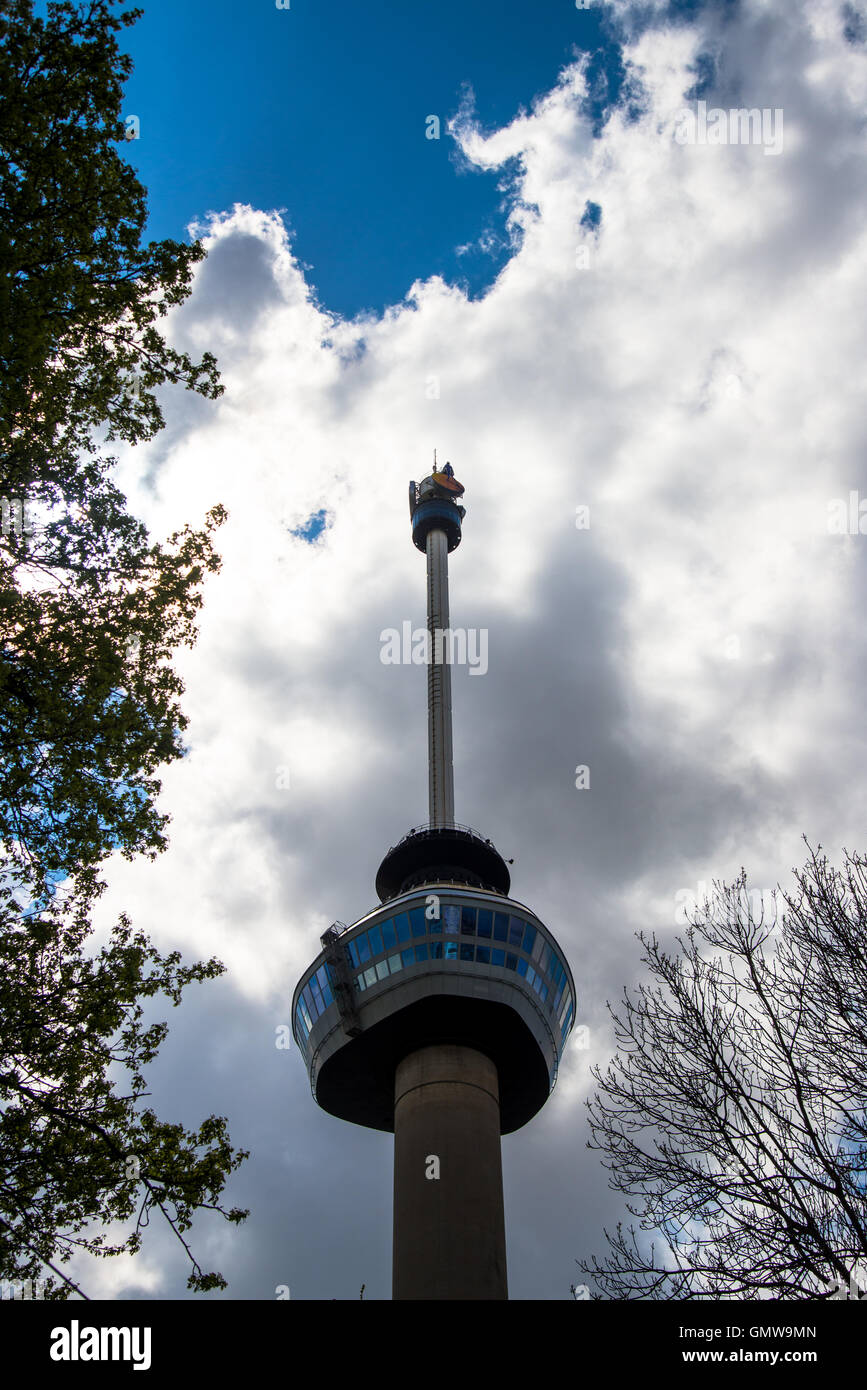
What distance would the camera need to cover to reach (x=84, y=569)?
618 inches

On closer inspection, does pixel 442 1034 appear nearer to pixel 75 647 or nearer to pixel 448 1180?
pixel 448 1180

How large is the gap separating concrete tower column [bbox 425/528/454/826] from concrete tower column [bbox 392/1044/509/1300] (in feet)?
59.1

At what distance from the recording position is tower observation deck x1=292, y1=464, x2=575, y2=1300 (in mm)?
45938

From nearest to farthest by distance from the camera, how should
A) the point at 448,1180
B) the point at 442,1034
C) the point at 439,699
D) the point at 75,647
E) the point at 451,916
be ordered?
the point at 75,647
the point at 448,1180
the point at 442,1034
the point at 451,916
the point at 439,699

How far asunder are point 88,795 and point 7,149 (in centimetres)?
995

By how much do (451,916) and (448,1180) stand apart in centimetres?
1366

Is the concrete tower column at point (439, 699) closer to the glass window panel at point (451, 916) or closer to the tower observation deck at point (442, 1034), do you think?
the tower observation deck at point (442, 1034)

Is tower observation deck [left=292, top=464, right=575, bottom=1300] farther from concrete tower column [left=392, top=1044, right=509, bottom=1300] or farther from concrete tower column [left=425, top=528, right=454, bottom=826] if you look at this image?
concrete tower column [left=425, top=528, right=454, bottom=826]

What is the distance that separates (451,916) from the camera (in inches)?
2099

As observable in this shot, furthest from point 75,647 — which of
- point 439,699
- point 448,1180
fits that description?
point 439,699

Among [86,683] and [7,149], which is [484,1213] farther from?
[7,149]

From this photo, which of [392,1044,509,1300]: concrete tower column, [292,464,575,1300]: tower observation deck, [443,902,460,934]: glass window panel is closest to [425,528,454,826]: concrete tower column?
[292,464,575,1300]: tower observation deck

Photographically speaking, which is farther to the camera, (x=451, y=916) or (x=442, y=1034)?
(x=451, y=916)

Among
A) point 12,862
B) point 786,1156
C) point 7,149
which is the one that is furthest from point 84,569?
point 786,1156
